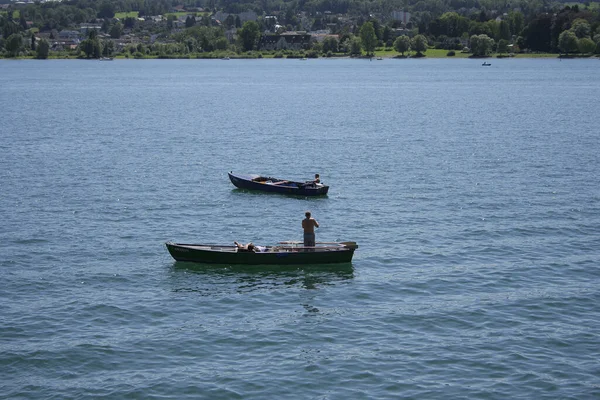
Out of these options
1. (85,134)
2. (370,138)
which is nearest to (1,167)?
(85,134)

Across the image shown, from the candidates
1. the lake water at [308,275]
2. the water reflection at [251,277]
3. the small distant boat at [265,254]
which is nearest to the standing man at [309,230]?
the small distant boat at [265,254]

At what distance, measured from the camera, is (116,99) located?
17550 centimetres

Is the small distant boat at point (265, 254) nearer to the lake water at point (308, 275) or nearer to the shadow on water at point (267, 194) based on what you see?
the lake water at point (308, 275)

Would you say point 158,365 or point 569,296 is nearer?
point 158,365

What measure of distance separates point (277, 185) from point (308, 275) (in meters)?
21.8

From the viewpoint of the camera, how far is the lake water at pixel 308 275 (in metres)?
34.8

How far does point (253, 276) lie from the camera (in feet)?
156

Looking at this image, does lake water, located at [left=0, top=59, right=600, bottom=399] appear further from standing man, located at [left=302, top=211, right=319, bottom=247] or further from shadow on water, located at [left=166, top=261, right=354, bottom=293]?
standing man, located at [left=302, top=211, right=319, bottom=247]

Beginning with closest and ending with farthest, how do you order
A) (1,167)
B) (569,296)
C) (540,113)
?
(569,296) < (1,167) < (540,113)

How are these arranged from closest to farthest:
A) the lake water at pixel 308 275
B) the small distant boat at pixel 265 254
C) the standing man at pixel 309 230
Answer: the lake water at pixel 308 275 → the small distant boat at pixel 265 254 → the standing man at pixel 309 230

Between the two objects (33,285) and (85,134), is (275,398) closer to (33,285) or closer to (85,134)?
(33,285)

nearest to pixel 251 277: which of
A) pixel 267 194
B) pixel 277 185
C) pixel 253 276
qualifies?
pixel 253 276

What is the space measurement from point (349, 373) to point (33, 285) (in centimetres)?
2000

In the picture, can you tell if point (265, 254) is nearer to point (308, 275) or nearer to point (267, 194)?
point (308, 275)
